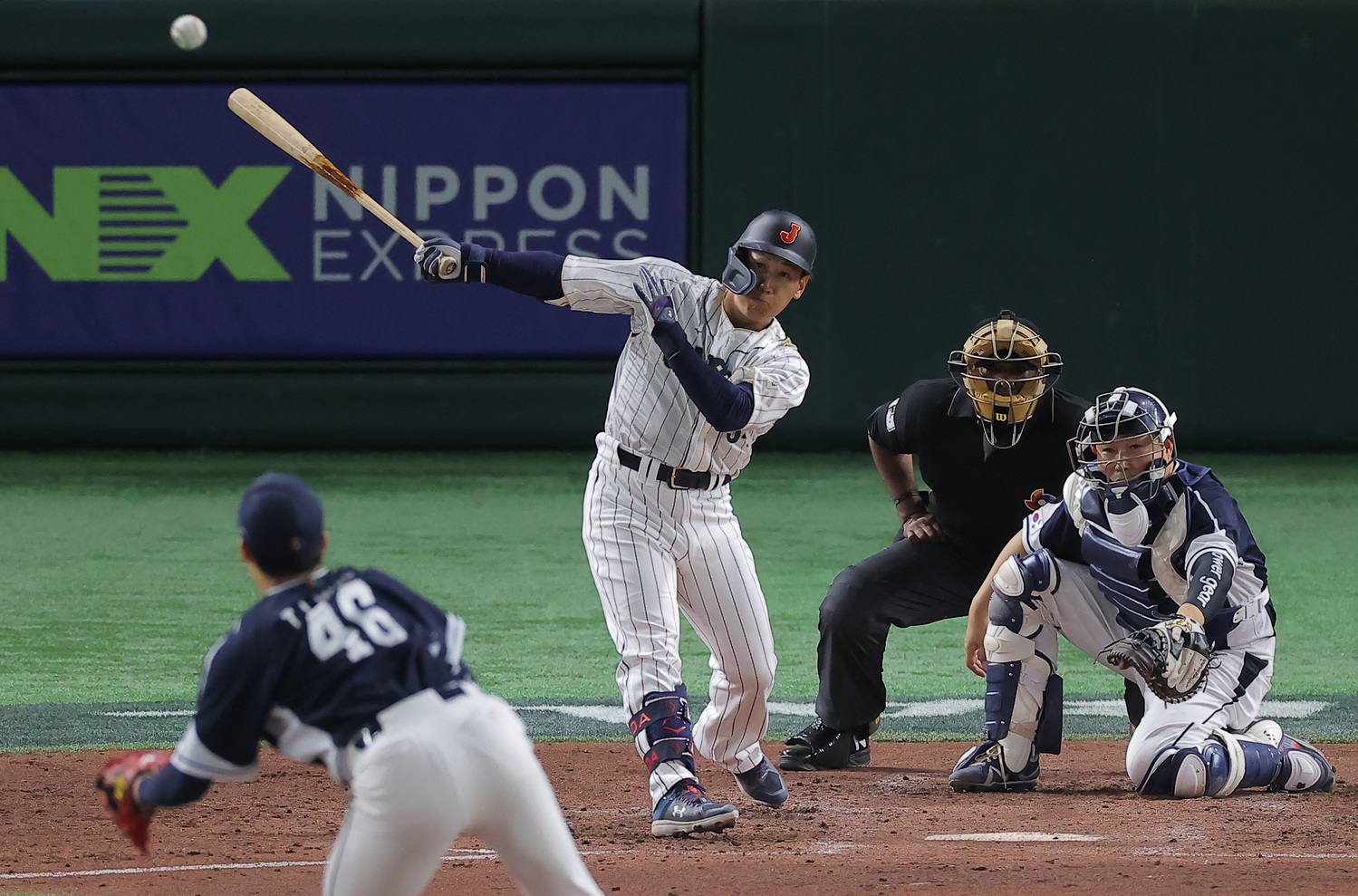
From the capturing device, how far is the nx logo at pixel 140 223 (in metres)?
13.8

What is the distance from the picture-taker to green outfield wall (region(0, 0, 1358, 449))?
1351 cm

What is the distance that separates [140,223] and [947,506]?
959 cm

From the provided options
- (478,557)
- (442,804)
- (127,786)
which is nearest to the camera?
(442,804)

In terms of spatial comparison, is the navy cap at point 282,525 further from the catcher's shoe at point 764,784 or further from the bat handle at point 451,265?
the catcher's shoe at point 764,784

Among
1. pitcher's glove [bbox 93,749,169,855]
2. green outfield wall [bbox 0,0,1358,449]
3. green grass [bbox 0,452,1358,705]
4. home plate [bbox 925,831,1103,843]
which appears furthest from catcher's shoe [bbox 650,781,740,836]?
green outfield wall [bbox 0,0,1358,449]

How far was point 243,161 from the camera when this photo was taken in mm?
13773

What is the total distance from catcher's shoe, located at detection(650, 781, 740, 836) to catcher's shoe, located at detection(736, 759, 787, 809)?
35 centimetres

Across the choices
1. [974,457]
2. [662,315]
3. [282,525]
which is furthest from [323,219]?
[282,525]

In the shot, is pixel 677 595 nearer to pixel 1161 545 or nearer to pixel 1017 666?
pixel 1017 666

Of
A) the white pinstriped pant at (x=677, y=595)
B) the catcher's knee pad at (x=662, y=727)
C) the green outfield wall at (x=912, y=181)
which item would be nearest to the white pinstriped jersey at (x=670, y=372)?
the white pinstriped pant at (x=677, y=595)

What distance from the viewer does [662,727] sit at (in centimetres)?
469

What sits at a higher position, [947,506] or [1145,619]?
[947,506]

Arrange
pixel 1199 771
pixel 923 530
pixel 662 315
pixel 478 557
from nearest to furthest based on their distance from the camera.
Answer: pixel 662 315 < pixel 1199 771 < pixel 923 530 < pixel 478 557

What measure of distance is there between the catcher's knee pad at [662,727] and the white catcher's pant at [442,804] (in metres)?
1.60
